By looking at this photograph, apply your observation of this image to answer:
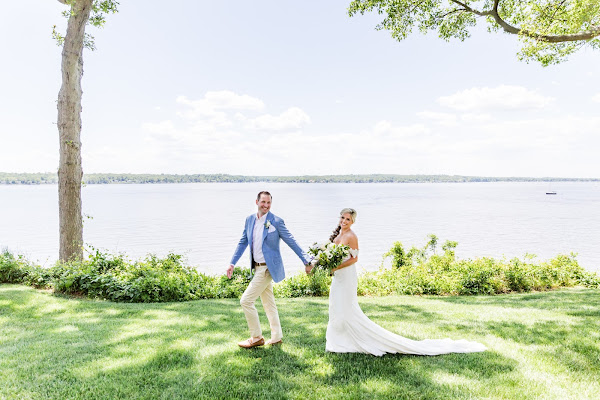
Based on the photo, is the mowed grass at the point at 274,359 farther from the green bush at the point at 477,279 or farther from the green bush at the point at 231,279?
the green bush at the point at 477,279

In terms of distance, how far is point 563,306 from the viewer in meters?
9.11

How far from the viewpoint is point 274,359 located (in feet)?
18.0

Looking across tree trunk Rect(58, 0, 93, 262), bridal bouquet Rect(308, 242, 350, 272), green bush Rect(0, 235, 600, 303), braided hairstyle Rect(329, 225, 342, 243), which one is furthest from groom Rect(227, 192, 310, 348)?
tree trunk Rect(58, 0, 93, 262)

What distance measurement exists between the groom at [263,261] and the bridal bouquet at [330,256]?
29 centimetres

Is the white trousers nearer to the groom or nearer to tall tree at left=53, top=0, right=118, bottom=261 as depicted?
the groom

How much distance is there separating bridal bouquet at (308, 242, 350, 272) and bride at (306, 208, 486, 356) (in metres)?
0.13

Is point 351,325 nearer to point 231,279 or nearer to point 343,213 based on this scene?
point 343,213

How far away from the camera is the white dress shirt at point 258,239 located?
5.96 meters

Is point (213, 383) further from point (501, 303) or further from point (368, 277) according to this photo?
point (368, 277)

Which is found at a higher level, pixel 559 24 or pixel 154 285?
pixel 559 24

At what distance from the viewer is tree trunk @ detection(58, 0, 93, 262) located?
39.2 ft

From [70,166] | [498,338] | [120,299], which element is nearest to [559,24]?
[498,338]

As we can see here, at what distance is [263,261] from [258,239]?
36 centimetres

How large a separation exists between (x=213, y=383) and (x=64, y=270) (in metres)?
8.31
